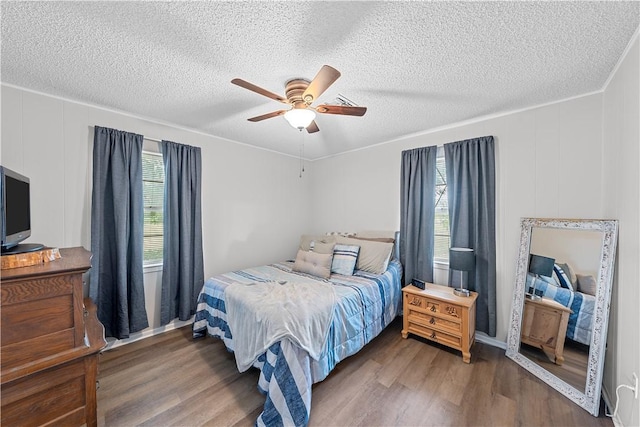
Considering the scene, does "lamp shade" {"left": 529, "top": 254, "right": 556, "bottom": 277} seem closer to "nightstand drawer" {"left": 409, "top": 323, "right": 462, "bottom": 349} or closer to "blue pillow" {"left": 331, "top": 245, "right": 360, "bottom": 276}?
"nightstand drawer" {"left": 409, "top": 323, "right": 462, "bottom": 349}

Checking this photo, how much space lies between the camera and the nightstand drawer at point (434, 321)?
2400 millimetres

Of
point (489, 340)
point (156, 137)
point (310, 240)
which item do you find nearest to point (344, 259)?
point (310, 240)

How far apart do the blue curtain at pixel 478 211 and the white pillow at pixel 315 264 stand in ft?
4.93

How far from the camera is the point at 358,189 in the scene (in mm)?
3885

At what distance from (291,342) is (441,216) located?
7.85 feet

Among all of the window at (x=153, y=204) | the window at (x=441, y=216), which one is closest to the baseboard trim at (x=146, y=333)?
the window at (x=153, y=204)

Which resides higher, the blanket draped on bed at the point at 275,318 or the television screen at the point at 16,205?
the television screen at the point at 16,205

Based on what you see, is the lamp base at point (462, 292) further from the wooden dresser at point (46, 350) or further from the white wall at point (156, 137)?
the wooden dresser at point (46, 350)

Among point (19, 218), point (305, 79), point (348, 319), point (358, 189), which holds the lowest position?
point (348, 319)

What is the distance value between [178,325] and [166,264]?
2.70 ft

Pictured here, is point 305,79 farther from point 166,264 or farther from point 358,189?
point 166,264

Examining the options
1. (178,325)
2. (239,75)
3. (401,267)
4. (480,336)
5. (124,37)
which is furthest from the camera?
(401,267)

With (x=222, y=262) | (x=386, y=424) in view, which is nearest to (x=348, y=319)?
(x=386, y=424)

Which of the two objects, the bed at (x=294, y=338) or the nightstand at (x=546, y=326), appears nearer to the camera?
the bed at (x=294, y=338)
